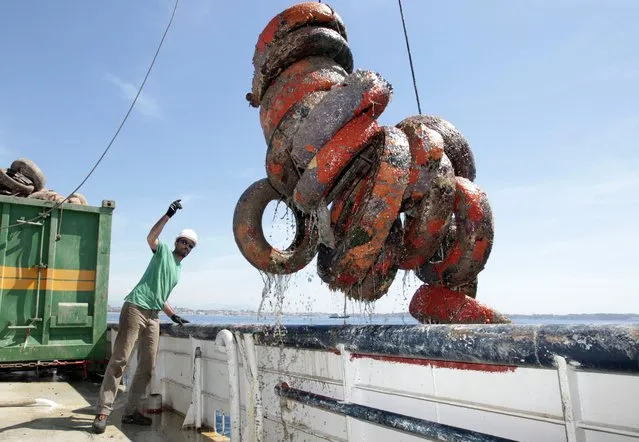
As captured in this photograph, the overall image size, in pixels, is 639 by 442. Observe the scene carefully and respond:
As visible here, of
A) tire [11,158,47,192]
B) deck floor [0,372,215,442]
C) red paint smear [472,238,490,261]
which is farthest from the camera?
tire [11,158,47,192]

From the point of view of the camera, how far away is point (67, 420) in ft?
13.5

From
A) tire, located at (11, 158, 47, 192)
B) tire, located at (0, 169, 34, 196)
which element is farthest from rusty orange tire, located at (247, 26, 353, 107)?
tire, located at (11, 158, 47, 192)

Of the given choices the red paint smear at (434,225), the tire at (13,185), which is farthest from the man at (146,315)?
the tire at (13,185)

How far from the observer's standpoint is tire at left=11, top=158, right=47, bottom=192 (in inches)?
258

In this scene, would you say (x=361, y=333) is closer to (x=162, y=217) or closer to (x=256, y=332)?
(x=256, y=332)

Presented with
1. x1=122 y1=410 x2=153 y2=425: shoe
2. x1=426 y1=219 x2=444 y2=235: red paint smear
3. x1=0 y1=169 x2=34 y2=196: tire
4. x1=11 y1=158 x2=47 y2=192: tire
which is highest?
x1=11 y1=158 x2=47 y2=192: tire

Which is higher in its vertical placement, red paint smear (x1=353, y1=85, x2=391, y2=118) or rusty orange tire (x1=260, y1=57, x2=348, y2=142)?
rusty orange tire (x1=260, y1=57, x2=348, y2=142)

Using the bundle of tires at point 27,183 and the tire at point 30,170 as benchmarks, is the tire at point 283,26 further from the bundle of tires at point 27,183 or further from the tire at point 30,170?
the tire at point 30,170

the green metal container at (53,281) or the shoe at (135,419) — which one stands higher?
the green metal container at (53,281)

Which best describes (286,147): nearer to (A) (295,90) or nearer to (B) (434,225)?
(A) (295,90)

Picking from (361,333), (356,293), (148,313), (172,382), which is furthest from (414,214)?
(172,382)

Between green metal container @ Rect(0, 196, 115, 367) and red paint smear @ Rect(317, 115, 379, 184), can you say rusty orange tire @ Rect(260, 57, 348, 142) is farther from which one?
green metal container @ Rect(0, 196, 115, 367)

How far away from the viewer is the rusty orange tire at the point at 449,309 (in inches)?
107

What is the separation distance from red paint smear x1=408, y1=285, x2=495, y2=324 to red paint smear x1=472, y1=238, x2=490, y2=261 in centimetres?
30
